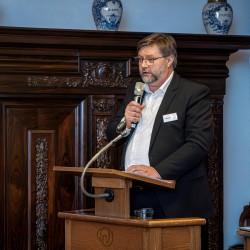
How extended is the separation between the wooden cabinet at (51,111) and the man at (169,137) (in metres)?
0.79

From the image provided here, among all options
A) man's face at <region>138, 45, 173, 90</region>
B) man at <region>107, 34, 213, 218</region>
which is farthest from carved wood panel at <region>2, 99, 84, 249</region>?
man's face at <region>138, 45, 173, 90</region>

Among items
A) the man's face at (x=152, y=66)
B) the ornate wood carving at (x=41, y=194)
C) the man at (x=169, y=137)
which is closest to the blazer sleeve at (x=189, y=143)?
the man at (x=169, y=137)

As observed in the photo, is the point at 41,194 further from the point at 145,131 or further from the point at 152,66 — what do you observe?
the point at 152,66

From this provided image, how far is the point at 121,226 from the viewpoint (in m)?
3.02

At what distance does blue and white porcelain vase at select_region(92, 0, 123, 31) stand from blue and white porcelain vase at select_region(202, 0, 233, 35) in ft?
2.14

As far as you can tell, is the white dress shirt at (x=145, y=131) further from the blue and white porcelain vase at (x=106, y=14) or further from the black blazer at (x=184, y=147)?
the blue and white porcelain vase at (x=106, y=14)

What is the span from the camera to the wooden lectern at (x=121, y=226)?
2932 millimetres

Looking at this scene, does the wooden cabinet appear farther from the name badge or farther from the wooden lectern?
the wooden lectern

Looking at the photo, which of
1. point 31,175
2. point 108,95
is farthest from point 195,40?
point 31,175

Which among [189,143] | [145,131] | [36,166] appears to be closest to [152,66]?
[145,131]

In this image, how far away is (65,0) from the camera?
4879 mm

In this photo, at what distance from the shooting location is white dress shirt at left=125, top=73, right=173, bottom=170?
3707mm

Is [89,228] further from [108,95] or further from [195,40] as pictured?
[195,40]

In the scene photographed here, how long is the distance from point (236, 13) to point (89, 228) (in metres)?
2.72
